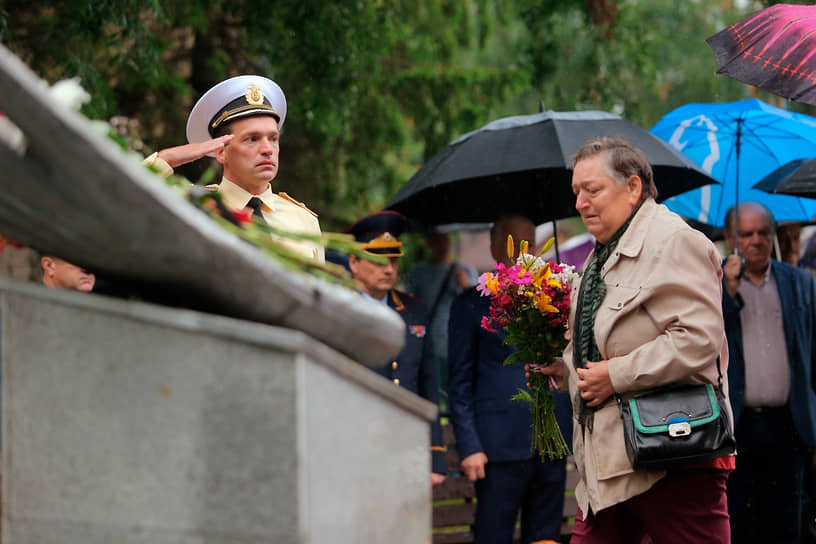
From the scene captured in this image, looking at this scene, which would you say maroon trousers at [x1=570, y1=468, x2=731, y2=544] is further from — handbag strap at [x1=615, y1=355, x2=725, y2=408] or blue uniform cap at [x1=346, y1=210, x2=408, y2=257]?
blue uniform cap at [x1=346, y1=210, x2=408, y2=257]

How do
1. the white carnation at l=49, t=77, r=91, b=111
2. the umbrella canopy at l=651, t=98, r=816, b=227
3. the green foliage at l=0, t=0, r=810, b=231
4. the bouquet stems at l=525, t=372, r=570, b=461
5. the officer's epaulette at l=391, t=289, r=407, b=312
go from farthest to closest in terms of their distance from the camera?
the green foliage at l=0, t=0, r=810, b=231
the umbrella canopy at l=651, t=98, r=816, b=227
the officer's epaulette at l=391, t=289, r=407, b=312
the bouquet stems at l=525, t=372, r=570, b=461
the white carnation at l=49, t=77, r=91, b=111

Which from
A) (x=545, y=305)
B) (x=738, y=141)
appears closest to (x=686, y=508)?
(x=545, y=305)

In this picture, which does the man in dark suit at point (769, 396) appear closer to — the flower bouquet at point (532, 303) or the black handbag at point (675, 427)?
the flower bouquet at point (532, 303)

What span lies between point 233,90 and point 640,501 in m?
2.24

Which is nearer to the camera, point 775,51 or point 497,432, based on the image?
point 775,51

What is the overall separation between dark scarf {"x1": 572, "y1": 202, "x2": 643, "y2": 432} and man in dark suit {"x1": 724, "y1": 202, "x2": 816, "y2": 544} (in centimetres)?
223

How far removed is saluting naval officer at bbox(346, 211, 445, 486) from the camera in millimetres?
5324

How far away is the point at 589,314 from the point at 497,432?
1762 mm

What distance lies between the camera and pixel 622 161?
3635 millimetres

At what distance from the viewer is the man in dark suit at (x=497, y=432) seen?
5.20 meters

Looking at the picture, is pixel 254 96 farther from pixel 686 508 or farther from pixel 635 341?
pixel 686 508

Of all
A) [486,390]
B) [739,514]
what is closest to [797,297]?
[739,514]

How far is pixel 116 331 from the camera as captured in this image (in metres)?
1.80

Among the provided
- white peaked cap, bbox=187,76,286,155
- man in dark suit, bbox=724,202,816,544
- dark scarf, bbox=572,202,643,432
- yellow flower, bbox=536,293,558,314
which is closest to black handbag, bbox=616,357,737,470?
dark scarf, bbox=572,202,643,432
